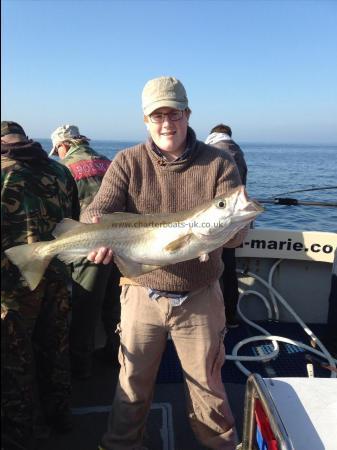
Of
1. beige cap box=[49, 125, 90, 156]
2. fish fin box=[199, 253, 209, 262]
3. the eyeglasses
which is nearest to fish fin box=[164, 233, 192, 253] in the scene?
fish fin box=[199, 253, 209, 262]

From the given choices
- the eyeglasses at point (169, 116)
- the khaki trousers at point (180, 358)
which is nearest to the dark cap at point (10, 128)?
the eyeglasses at point (169, 116)

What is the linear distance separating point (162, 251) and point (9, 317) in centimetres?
116

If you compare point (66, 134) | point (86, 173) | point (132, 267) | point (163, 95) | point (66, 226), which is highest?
point (163, 95)

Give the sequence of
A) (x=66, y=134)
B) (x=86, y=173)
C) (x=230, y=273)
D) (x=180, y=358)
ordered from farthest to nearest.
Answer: (x=230, y=273)
(x=66, y=134)
(x=86, y=173)
(x=180, y=358)

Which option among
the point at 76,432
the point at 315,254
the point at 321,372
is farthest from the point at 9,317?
the point at 315,254

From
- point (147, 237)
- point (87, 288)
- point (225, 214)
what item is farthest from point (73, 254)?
point (87, 288)

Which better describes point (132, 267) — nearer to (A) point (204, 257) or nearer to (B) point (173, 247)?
(B) point (173, 247)

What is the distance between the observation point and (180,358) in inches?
122

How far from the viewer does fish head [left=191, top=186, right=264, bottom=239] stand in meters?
2.63

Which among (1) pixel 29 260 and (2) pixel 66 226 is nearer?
(1) pixel 29 260

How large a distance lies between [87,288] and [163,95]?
2.28m

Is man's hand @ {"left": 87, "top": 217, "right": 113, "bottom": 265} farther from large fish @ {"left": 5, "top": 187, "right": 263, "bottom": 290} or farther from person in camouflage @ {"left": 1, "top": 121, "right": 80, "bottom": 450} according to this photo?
person in camouflage @ {"left": 1, "top": 121, "right": 80, "bottom": 450}

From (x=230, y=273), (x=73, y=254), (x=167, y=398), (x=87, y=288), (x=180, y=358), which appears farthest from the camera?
(x=230, y=273)

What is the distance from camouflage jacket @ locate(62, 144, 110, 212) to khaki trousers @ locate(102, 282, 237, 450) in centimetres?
168
